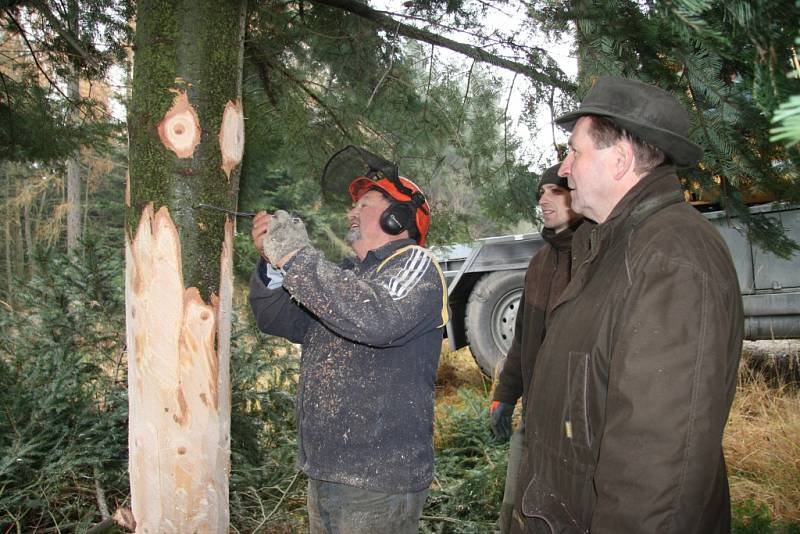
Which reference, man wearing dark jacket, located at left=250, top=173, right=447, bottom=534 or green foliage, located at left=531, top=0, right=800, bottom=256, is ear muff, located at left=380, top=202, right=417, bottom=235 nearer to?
man wearing dark jacket, located at left=250, top=173, right=447, bottom=534

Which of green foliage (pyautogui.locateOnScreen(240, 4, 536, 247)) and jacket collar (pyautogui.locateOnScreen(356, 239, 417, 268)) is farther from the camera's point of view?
green foliage (pyautogui.locateOnScreen(240, 4, 536, 247))

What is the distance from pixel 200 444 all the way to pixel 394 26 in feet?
A: 7.37

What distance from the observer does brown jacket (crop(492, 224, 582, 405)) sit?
283 centimetres

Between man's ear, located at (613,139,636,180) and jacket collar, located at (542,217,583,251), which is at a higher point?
man's ear, located at (613,139,636,180)

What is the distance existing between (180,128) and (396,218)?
866 mm

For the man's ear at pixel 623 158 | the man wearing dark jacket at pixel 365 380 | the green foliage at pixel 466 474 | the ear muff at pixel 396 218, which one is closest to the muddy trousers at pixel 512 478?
the green foliage at pixel 466 474

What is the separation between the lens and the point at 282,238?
2.02 metres

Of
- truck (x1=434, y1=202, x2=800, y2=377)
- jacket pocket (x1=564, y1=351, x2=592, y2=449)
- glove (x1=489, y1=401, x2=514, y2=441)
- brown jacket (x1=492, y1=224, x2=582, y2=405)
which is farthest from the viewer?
truck (x1=434, y1=202, x2=800, y2=377)

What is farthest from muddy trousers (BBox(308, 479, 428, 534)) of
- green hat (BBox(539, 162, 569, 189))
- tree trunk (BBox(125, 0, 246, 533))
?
green hat (BBox(539, 162, 569, 189))

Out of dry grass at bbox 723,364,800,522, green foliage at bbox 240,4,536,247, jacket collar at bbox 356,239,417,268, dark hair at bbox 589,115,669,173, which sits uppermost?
green foliage at bbox 240,4,536,247

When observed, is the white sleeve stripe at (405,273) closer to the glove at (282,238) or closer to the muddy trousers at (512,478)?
the glove at (282,238)

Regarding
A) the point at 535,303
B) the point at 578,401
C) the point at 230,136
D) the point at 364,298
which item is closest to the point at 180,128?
the point at 230,136

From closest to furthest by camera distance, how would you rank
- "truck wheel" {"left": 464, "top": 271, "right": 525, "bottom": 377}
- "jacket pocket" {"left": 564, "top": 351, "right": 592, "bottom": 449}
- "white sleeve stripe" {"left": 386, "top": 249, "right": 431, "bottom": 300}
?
"jacket pocket" {"left": 564, "top": 351, "right": 592, "bottom": 449} → "white sleeve stripe" {"left": 386, "top": 249, "right": 431, "bottom": 300} → "truck wheel" {"left": 464, "top": 271, "right": 525, "bottom": 377}

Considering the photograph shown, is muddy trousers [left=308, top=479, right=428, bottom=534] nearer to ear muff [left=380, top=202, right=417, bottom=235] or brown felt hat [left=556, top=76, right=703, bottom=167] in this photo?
ear muff [left=380, top=202, right=417, bottom=235]
